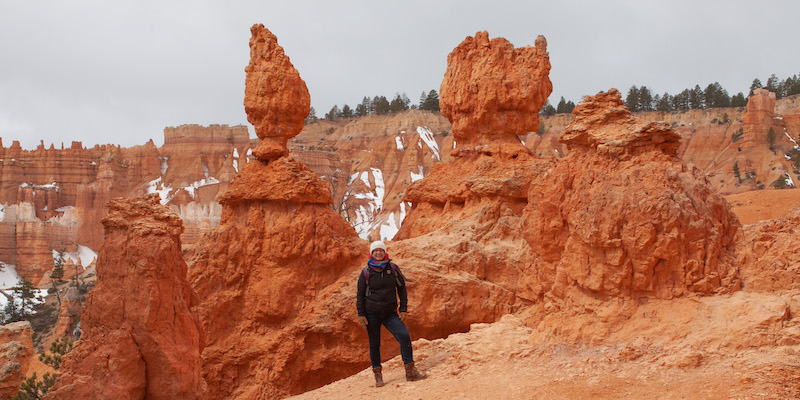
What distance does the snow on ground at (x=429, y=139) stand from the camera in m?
52.9

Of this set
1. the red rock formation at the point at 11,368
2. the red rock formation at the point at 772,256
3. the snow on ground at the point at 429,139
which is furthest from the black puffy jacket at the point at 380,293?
the snow on ground at the point at 429,139

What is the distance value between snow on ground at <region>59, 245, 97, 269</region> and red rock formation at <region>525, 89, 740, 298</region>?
49.5m

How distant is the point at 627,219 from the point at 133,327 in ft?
17.4

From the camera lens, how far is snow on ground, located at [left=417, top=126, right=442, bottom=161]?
52.9 metres

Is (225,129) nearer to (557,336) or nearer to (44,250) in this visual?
(44,250)

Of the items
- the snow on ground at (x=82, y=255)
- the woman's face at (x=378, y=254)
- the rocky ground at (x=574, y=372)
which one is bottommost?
the snow on ground at (x=82, y=255)

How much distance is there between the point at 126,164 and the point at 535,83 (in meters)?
53.5

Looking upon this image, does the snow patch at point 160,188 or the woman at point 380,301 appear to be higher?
the snow patch at point 160,188

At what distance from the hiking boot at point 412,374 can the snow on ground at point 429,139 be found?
45.0m

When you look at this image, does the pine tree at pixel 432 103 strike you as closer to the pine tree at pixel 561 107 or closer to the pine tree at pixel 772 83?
the pine tree at pixel 561 107

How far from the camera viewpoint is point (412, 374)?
7.26 metres

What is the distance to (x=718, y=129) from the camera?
5003 centimetres

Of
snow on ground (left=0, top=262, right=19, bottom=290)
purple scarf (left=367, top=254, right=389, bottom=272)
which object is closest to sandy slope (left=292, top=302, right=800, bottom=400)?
purple scarf (left=367, top=254, right=389, bottom=272)

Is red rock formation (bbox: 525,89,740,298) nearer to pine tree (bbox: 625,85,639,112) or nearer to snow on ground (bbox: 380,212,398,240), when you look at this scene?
snow on ground (bbox: 380,212,398,240)
